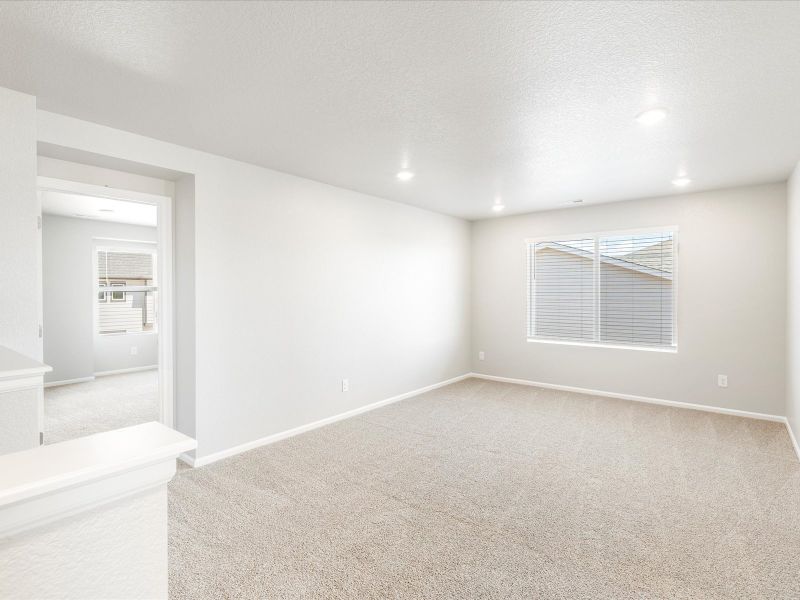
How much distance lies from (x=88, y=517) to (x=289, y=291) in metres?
3.46

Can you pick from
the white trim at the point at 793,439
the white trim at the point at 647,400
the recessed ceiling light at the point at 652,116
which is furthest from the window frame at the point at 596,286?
the recessed ceiling light at the point at 652,116

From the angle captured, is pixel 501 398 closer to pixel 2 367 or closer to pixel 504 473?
pixel 504 473

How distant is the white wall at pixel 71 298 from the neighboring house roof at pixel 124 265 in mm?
402

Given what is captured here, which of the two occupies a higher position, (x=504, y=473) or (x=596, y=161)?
(x=596, y=161)

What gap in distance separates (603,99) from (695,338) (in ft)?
11.5

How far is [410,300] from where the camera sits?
5484mm

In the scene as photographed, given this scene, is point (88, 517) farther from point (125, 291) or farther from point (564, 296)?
point (125, 291)

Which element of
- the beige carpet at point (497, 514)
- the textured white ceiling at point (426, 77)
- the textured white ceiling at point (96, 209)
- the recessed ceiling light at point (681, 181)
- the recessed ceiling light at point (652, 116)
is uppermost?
the textured white ceiling at point (96, 209)

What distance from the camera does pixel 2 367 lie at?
1712 mm

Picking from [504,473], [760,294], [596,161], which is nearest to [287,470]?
[504,473]

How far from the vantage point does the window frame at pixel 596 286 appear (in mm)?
4996

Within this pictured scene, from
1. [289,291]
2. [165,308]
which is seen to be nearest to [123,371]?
[165,308]

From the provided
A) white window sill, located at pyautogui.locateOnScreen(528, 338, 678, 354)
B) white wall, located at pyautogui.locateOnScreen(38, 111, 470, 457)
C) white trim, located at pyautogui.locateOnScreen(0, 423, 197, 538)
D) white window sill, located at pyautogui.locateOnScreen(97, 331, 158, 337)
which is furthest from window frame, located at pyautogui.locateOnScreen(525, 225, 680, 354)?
white window sill, located at pyautogui.locateOnScreen(97, 331, 158, 337)

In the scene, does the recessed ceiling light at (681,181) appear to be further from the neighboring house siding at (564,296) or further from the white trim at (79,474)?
the white trim at (79,474)
